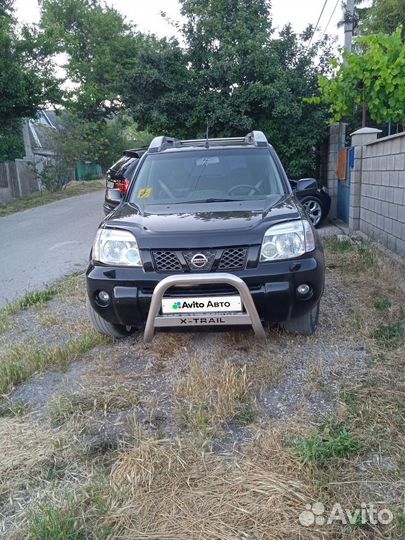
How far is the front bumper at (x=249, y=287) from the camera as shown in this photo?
3.18 meters

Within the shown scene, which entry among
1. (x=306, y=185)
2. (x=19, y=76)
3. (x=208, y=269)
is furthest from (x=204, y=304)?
(x=19, y=76)

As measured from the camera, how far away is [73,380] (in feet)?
11.1

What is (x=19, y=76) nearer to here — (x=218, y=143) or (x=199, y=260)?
(x=218, y=143)

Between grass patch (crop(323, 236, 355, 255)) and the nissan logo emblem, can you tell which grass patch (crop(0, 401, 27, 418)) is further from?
grass patch (crop(323, 236, 355, 255))

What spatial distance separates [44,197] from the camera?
61.0 feet

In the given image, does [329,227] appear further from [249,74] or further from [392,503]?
[392,503]

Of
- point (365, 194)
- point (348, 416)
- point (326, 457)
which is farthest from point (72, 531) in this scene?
point (365, 194)

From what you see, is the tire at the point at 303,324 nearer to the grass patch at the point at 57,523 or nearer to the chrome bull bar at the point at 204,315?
the chrome bull bar at the point at 204,315

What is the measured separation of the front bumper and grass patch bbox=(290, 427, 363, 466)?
3.19ft

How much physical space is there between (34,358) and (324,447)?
2.27 m

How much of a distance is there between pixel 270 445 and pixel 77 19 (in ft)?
98.6

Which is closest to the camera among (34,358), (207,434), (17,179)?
(207,434)

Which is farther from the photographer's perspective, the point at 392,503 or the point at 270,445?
the point at 270,445

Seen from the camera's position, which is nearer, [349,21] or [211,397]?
[211,397]
